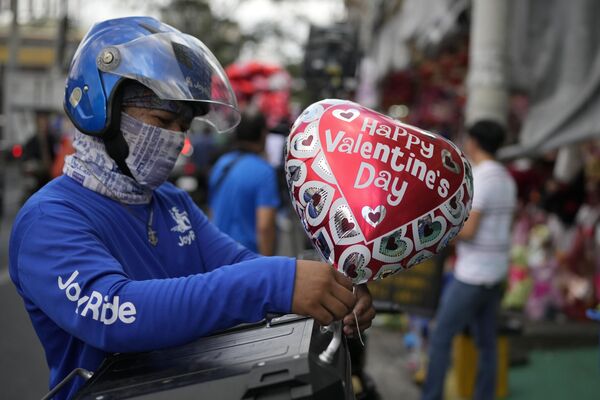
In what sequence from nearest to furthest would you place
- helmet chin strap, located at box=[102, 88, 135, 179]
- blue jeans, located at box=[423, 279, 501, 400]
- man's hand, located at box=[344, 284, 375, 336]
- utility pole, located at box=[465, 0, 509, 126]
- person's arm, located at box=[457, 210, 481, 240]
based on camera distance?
1. man's hand, located at box=[344, 284, 375, 336]
2. helmet chin strap, located at box=[102, 88, 135, 179]
3. person's arm, located at box=[457, 210, 481, 240]
4. blue jeans, located at box=[423, 279, 501, 400]
5. utility pole, located at box=[465, 0, 509, 126]

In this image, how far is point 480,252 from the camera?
15.9 feet

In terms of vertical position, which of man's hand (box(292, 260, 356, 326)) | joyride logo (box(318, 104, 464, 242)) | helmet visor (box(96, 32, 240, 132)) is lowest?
man's hand (box(292, 260, 356, 326))

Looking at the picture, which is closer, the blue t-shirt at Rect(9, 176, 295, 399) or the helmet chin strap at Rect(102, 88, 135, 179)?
the blue t-shirt at Rect(9, 176, 295, 399)

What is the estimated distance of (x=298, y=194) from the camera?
1.84m

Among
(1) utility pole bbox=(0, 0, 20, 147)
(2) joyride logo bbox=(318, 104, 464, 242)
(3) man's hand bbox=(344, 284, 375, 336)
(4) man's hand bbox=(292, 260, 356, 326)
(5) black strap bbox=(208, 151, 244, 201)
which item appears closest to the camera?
(4) man's hand bbox=(292, 260, 356, 326)

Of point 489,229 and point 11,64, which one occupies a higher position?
point 489,229

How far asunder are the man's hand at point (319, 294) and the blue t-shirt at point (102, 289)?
0.02 meters

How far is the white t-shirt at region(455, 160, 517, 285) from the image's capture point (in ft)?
15.7

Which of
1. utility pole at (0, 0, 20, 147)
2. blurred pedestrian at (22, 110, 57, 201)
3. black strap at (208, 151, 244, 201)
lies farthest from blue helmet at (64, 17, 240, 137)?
utility pole at (0, 0, 20, 147)

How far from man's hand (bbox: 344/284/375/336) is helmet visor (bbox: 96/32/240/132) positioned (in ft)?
2.21

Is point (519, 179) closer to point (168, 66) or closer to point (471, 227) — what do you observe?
point (471, 227)

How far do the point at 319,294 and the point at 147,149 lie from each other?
2.43ft

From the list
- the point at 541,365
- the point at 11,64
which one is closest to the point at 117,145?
the point at 541,365

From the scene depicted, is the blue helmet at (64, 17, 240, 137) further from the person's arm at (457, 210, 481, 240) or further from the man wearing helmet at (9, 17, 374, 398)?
the person's arm at (457, 210, 481, 240)
